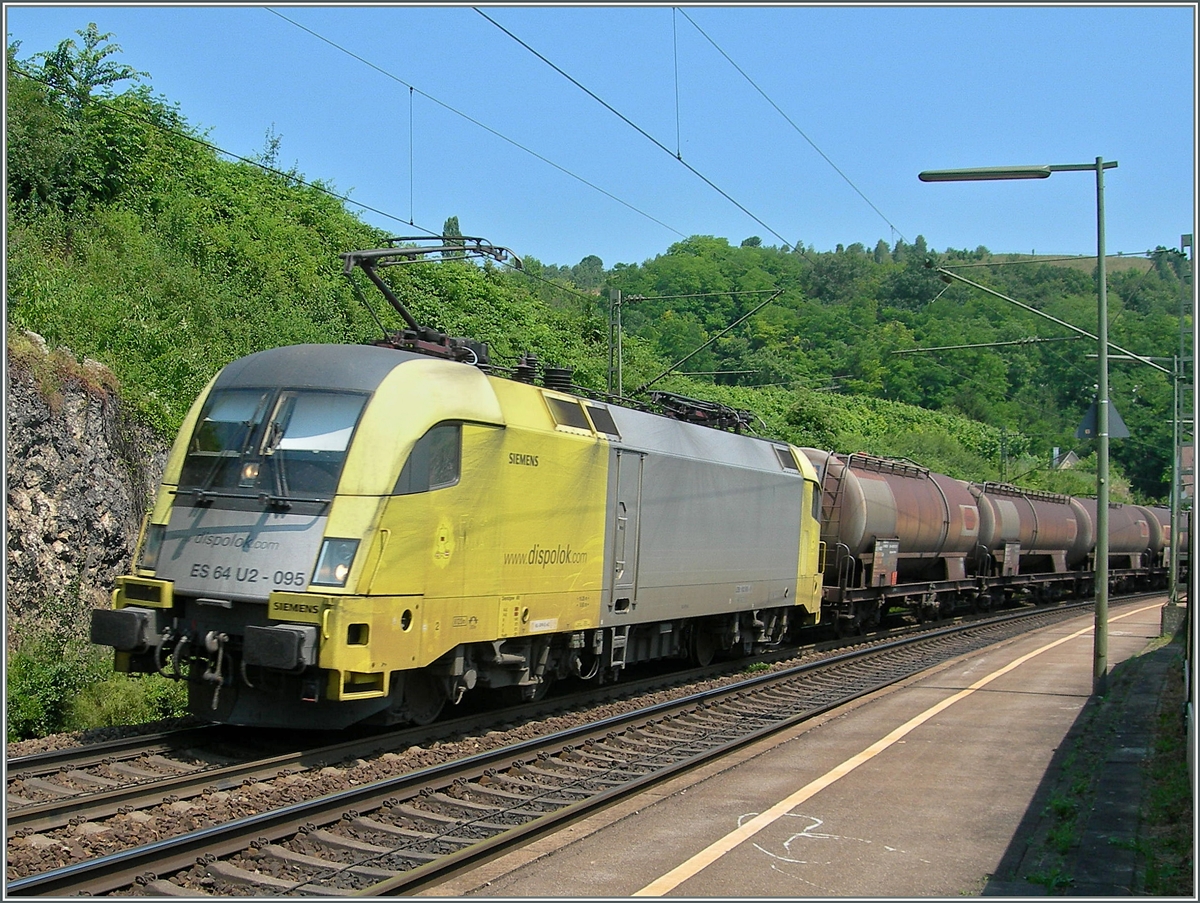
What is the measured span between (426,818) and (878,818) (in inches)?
133

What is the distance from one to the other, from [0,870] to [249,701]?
A: 3.44 meters

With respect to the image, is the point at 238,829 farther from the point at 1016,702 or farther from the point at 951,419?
the point at 951,419

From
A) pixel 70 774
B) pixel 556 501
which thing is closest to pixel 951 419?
pixel 556 501

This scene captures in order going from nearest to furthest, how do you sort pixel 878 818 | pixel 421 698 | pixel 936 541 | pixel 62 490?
1. pixel 878 818
2. pixel 421 698
3. pixel 62 490
4. pixel 936 541

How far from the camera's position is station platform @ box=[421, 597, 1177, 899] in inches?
263

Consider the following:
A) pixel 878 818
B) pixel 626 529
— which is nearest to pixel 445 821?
pixel 878 818

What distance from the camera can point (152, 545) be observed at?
31.4 feet

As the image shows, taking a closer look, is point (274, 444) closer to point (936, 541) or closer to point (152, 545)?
point (152, 545)

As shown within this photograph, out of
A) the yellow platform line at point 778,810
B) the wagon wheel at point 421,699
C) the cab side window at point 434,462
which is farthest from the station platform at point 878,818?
the cab side window at point 434,462

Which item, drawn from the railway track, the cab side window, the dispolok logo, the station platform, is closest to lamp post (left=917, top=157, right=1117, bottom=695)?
the station platform

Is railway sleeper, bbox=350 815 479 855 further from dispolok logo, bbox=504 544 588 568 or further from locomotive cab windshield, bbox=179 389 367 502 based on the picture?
dispolok logo, bbox=504 544 588 568

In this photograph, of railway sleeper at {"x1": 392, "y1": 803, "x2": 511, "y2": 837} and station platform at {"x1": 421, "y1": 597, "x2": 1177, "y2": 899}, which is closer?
station platform at {"x1": 421, "y1": 597, "x2": 1177, "y2": 899}

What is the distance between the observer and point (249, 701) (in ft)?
30.4

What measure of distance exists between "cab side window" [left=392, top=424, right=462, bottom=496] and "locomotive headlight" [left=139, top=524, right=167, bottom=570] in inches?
86.9
